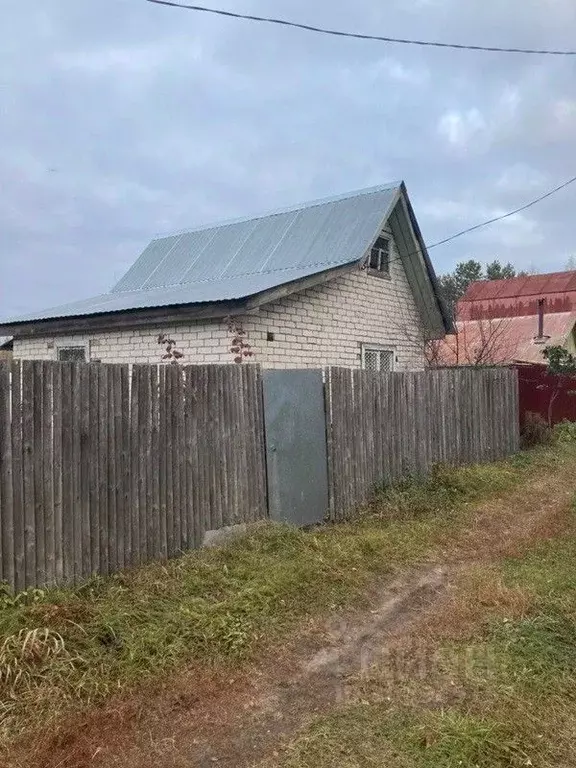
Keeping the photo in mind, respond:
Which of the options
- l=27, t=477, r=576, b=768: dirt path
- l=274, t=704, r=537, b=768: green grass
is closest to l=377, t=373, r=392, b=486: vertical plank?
l=27, t=477, r=576, b=768: dirt path

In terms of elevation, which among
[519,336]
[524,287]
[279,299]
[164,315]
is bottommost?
[164,315]

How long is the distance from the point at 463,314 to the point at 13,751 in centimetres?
3557

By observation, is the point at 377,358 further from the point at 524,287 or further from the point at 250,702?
the point at 524,287

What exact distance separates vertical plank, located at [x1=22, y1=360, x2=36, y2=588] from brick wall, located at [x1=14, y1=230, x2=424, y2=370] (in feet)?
14.0

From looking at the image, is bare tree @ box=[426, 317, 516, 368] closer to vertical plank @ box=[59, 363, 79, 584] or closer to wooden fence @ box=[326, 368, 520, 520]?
wooden fence @ box=[326, 368, 520, 520]

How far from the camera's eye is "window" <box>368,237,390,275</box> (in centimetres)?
1223

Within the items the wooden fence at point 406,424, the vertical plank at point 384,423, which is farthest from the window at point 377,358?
the vertical plank at point 384,423

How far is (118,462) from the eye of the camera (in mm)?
5238

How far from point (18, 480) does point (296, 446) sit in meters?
3.33

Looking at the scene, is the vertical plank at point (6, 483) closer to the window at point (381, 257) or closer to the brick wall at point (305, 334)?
the brick wall at point (305, 334)

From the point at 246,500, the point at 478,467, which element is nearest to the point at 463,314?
the point at 478,467

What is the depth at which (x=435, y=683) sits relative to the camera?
3717 mm

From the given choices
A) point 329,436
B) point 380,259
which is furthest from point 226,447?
point 380,259

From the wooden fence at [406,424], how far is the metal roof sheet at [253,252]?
2.17 m
